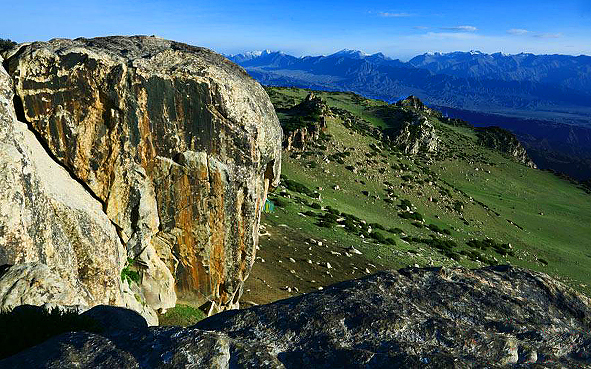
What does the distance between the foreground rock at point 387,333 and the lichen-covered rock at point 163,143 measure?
460 inches

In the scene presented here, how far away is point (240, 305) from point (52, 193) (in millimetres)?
14192

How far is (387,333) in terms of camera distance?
8203 mm

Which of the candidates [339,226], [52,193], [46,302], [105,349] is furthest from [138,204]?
[339,226]

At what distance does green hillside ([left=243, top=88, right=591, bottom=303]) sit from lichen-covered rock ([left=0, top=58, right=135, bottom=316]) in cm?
1281

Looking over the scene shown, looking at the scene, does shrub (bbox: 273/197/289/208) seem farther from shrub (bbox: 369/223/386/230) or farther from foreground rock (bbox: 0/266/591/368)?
foreground rock (bbox: 0/266/591/368)

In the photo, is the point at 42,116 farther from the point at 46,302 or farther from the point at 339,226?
the point at 339,226

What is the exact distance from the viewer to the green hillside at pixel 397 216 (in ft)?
115

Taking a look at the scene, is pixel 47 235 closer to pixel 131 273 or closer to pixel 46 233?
pixel 46 233

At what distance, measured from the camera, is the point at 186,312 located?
2153 cm

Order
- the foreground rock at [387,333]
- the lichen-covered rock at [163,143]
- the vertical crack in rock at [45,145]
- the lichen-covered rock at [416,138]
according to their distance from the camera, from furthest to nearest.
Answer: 1. the lichen-covered rock at [416,138]
2. the lichen-covered rock at [163,143]
3. the vertical crack in rock at [45,145]
4. the foreground rock at [387,333]

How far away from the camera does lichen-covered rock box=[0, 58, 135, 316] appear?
11.3 meters

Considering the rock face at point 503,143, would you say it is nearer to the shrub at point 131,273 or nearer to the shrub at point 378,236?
the shrub at point 378,236

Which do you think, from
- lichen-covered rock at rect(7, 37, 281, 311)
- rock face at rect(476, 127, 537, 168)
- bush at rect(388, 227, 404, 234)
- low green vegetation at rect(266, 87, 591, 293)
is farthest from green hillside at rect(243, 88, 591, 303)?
rock face at rect(476, 127, 537, 168)

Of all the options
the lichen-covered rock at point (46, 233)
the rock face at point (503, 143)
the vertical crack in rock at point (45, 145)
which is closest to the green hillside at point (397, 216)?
the lichen-covered rock at point (46, 233)
